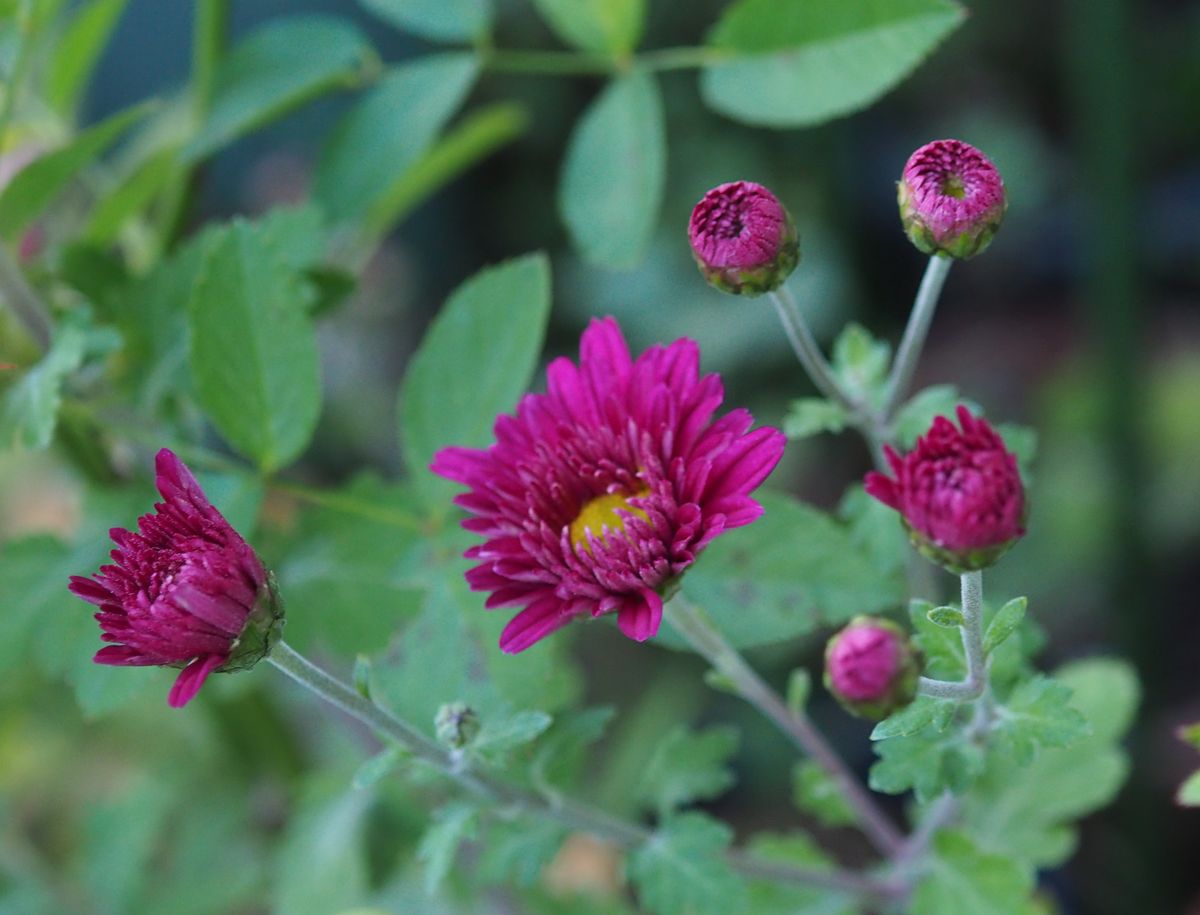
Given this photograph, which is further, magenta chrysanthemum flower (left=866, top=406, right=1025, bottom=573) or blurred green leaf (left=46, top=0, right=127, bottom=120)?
blurred green leaf (left=46, top=0, right=127, bottom=120)

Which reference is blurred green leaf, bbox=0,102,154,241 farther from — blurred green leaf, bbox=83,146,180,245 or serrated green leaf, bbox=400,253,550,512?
serrated green leaf, bbox=400,253,550,512

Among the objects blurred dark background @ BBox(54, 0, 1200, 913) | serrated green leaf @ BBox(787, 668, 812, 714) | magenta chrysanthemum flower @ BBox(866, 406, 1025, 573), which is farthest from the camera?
blurred dark background @ BBox(54, 0, 1200, 913)

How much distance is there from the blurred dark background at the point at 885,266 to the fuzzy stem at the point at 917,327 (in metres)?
1.01

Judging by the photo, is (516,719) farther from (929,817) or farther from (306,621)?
(929,817)

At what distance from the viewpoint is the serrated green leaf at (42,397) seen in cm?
60

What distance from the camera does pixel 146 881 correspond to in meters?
1.13

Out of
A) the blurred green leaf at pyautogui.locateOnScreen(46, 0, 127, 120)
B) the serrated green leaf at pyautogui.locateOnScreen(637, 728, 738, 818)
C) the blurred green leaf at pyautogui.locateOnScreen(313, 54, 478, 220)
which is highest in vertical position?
the blurred green leaf at pyautogui.locateOnScreen(46, 0, 127, 120)

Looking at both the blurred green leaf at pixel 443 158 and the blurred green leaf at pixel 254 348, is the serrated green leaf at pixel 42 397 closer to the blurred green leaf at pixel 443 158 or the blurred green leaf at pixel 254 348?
the blurred green leaf at pixel 254 348

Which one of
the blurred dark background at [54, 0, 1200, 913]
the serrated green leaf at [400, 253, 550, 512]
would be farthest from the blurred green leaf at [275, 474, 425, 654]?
the blurred dark background at [54, 0, 1200, 913]

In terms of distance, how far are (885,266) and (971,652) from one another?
162 centimetres

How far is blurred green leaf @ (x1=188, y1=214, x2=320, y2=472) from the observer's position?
65 centimetres

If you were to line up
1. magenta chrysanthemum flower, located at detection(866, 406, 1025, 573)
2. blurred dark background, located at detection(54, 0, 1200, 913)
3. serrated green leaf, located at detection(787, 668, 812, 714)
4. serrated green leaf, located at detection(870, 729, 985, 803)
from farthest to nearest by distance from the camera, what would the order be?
blurred dark background, located at detection(54, 0, 1200, 913), serrated green leaf, located at detection(787, 668, 812, 714), serrated green leaf, located at detection(870, 729, 985, 803), magenta chrysanthemum flower, located at detection(866, 406, 1025, 573)

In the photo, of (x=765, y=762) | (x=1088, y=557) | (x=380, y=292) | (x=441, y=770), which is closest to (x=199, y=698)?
(x=441, y=770)

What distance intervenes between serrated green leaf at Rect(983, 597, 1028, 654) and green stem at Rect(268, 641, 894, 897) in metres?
0.23
